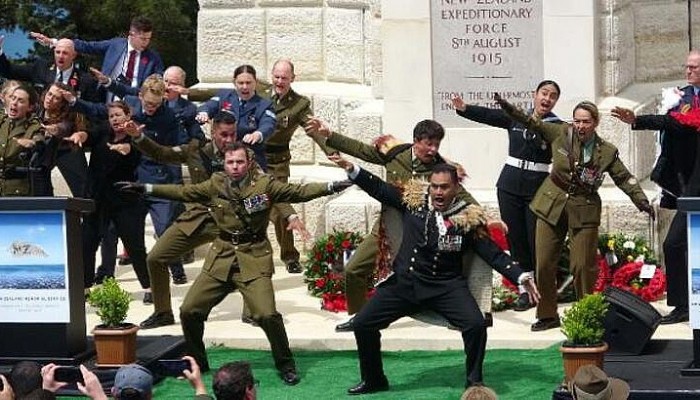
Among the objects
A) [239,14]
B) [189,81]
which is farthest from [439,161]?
[189,81]

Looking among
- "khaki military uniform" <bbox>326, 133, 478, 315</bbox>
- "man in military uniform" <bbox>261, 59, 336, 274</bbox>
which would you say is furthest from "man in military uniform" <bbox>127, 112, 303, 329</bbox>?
"man in military uniform" <bbox>261, 59, 336, 274</bbox>

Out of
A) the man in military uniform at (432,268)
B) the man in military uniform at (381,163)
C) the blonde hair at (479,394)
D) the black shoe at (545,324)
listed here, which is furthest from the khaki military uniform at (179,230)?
the blonde hair at (479,394)

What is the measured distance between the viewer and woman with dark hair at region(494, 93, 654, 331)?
1556 centimetres

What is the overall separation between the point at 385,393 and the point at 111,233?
14.4ft

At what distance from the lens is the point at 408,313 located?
14.0 metres

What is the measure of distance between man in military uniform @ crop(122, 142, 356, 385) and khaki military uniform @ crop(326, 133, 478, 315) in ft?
2.29

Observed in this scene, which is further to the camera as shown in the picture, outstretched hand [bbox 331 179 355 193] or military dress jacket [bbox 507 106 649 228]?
military dress jacket [bbox 507 106 649 228]

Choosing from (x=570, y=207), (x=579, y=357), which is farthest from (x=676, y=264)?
(x=579, y=357)

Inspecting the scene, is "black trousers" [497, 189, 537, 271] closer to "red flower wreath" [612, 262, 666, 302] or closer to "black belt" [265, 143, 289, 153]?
"red flower wreath" [612, 262, 666, 302]

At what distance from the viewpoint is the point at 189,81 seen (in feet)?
84.6

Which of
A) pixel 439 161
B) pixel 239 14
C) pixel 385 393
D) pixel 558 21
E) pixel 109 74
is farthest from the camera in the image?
pixel 239 14

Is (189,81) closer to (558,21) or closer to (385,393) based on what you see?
(558,21)

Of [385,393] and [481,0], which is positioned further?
[481,0]

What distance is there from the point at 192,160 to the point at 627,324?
396 centimetres
